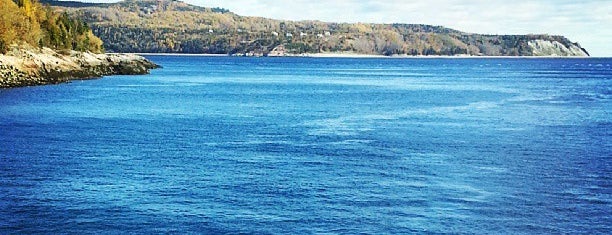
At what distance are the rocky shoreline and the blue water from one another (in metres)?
23.4

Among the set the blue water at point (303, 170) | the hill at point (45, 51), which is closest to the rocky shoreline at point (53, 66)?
the hill at point (45, 51)

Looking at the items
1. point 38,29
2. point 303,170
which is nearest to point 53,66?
point 38,29

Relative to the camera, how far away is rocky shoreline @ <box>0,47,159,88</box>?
8756 cm

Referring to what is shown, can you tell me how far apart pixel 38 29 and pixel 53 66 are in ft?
28.5

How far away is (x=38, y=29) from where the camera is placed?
106625 millimetres

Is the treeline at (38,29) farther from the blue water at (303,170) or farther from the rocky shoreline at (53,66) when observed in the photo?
the blue water at (303,170)

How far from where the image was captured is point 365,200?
2962cm

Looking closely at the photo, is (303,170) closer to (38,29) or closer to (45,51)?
(45,51)

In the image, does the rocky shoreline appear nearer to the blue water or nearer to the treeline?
the treeline

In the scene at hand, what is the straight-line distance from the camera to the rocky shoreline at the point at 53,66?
8756 centimetres

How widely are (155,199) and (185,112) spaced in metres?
35.8

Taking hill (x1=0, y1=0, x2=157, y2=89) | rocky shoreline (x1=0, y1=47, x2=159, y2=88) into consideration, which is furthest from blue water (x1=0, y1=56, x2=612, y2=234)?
hill (x1=0, y1=0, x2=157, y2=89)

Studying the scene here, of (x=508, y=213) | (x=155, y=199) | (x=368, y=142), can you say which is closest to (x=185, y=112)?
(x=368, y=142)

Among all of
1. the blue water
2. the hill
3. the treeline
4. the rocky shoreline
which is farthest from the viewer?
the treeline
